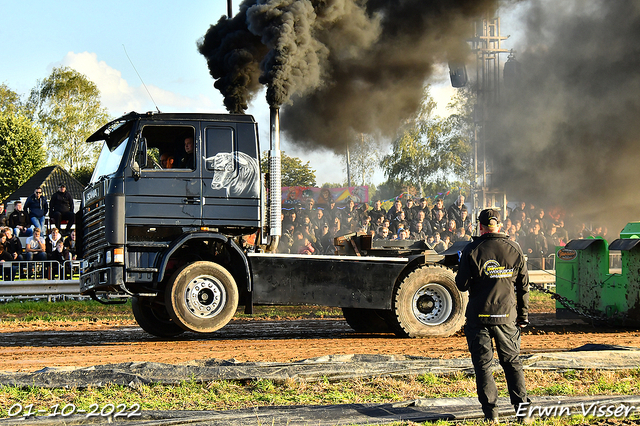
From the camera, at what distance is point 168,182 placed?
338 inches

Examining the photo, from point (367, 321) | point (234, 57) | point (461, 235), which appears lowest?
point (367, 321)

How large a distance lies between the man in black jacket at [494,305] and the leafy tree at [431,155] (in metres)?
37.0

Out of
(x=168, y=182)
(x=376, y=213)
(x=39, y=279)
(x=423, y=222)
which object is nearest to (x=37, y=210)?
(x=39, y=279)

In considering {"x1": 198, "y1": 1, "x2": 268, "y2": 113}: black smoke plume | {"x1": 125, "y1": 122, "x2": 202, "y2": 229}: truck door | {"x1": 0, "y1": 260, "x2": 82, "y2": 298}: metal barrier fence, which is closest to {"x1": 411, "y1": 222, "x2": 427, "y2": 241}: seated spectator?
{"x1": 198, "y1": 1, "x2": 268, "y2": 113}: black smoke plume

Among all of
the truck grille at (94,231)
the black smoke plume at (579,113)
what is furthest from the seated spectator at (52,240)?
the black smoke plume at (579,113)

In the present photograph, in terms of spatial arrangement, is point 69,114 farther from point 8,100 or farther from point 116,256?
point 116,256

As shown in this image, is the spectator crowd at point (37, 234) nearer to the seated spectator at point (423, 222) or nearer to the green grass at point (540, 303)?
the seated spectator at point (423, 222)

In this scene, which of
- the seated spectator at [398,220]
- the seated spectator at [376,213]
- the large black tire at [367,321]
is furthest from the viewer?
the seated spectator at [376,213]

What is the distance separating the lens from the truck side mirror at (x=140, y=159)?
27.9 ft

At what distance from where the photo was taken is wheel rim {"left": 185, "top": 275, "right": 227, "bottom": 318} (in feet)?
28.3

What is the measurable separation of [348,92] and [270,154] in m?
5.38

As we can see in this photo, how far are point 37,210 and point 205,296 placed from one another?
11.2 meters

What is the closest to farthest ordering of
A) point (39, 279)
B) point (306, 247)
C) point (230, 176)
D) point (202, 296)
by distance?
1. point (202, 296)
2. point (230, 176)
3. point (306, 247)
4. point (39, 279)

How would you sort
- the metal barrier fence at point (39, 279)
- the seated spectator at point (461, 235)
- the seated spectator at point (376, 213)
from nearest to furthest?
the metal barrier fence at point (39, 279) < the seated spectator at point (461, 235) < the seated spectator at point (376, 213)
